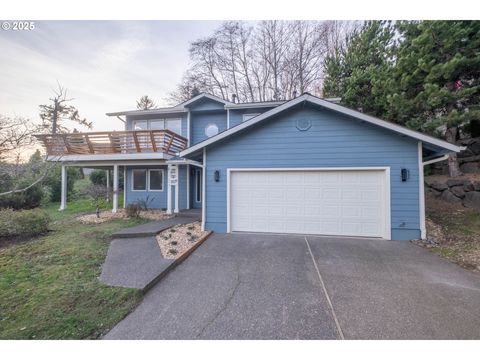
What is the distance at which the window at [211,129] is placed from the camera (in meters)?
10.1

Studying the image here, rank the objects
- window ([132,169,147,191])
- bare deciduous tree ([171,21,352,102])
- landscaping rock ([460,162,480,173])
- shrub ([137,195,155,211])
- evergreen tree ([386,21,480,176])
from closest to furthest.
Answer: evergreen tree ([386,21,480,176]) → landscaping rock ([460,162,480,173]) → shrub ([137,195,155,211]) → window ([132,169,147,191]) → bare deciduous tree ([171,21,352,102])

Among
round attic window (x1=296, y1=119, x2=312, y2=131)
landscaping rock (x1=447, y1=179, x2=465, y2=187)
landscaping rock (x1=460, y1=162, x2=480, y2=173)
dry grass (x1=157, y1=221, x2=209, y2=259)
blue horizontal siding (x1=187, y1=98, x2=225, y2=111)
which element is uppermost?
blue horizontal siding (x1=187, y1=98, x2=225, y2=111)

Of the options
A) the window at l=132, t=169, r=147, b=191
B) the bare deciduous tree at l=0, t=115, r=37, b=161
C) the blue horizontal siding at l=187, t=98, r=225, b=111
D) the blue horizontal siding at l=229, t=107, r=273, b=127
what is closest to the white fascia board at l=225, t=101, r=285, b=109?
the blue horizontal siding at l=229, t=107, r=273, b=127

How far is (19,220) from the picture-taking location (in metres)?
5.30

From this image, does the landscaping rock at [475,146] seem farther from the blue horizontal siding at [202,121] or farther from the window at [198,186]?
the window at [198,186]

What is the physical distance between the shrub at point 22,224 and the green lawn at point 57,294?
745 mm

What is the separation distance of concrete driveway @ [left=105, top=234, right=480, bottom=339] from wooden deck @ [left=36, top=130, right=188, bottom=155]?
5.73 metres

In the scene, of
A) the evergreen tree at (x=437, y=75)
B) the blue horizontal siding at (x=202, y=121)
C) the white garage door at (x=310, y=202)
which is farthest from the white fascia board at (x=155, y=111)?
the evergreen tree at (x=437, y=75)

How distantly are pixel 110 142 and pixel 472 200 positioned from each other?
1414 centimetres

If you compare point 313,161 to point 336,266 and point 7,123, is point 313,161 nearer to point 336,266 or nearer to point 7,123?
point 336,266

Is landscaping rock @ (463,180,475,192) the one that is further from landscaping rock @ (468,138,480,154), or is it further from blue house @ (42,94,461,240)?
blue house @ (42,94,461,240)

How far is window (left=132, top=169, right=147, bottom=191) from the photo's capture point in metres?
10.3
